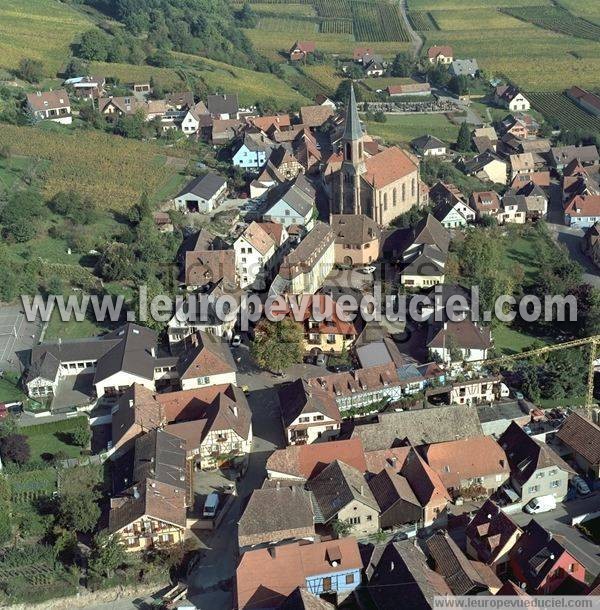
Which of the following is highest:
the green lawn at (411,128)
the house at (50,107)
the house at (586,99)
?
the house at (50,107)

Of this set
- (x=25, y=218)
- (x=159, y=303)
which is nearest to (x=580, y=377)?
(x=159, y=303)

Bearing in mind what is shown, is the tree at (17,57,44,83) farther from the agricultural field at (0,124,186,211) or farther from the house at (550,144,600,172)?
the house at (550,144,600,172)

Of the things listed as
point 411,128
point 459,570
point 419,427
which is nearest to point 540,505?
point 419,427

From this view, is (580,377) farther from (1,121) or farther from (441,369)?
(1,121)

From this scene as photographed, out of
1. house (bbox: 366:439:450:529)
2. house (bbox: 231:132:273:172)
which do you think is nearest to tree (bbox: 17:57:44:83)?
house (bbox: 231:132:273:172)

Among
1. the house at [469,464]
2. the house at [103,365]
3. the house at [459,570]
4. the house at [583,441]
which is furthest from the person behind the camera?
the house at [103,365]

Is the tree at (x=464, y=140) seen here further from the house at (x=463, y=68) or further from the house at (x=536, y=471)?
the house at (x=536, y=471)

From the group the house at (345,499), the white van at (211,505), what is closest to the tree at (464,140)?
the house at (345,499)
